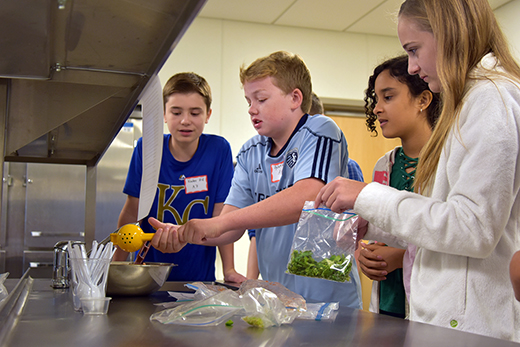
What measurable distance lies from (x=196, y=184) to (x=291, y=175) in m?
0.49

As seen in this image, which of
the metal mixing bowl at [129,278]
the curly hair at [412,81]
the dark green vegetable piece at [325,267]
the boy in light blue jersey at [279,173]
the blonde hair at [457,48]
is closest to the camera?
the blonde hair at [457,48]

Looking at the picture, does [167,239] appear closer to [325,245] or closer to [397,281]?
[325,245]

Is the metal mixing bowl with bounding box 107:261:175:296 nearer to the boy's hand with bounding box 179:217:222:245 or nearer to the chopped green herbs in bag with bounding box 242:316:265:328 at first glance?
the boy's hand with bounding box 179:217:222:245

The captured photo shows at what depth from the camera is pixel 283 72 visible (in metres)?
1.34

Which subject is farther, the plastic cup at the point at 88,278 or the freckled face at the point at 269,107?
the freckled face at the point at 269,107

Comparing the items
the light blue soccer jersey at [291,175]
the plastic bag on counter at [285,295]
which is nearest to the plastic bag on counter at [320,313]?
the plastic bag on counter at [285,295]

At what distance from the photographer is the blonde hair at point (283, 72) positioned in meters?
1.32

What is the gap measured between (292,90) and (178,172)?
562 millimetres

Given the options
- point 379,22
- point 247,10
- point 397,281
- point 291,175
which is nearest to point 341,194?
point 291,175

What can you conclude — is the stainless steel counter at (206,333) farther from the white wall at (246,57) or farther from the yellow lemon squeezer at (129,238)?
the white wall at (246,57)

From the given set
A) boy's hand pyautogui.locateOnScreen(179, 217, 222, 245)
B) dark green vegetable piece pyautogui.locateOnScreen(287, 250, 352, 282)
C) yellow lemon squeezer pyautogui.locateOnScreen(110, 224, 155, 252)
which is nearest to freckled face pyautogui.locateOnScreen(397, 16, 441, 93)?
dark green vegetable piece pyautogui.locateOnScreen(287, 250, 352, 282)

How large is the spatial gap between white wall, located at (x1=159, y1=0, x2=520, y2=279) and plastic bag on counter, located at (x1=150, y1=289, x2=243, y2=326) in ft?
8.91

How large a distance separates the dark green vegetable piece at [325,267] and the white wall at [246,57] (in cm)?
255

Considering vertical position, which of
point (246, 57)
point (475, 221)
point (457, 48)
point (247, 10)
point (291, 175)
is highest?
point (247, 10)
